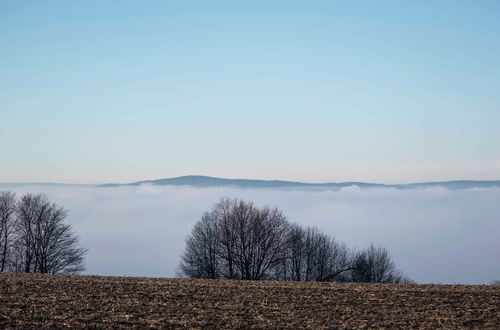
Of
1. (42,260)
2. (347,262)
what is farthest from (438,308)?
(347,262)

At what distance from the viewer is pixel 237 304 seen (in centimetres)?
2600

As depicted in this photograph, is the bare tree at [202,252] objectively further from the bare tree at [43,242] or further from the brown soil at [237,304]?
the brown soil at [237,304]

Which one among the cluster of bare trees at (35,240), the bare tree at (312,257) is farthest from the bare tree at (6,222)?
the bare tree at (312,257)

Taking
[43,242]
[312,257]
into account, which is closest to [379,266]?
[312,257]

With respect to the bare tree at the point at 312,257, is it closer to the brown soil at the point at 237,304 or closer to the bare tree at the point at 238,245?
the bare tree at the point at 238,245

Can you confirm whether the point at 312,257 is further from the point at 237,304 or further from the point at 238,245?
the point at 237,304

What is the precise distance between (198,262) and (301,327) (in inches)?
2393

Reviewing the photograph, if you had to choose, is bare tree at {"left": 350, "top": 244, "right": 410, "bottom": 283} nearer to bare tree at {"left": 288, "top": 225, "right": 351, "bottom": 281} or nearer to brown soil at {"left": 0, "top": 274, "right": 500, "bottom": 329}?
bare tree at {"left": 288, "top": 225, "right": 351, "bottom": 281}

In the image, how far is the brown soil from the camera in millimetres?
22141

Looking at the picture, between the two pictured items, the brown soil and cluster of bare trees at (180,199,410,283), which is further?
cluster of bare trees at (180,199,410,283)

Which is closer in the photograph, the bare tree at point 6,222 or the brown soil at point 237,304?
the brown soil at point 237,304

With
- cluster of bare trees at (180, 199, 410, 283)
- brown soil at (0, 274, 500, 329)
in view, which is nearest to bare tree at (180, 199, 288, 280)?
cluster of bare trees at (180, 199, 410, 283)

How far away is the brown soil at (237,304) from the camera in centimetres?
2214

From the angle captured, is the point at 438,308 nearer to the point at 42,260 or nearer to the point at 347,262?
the point at 42,260
